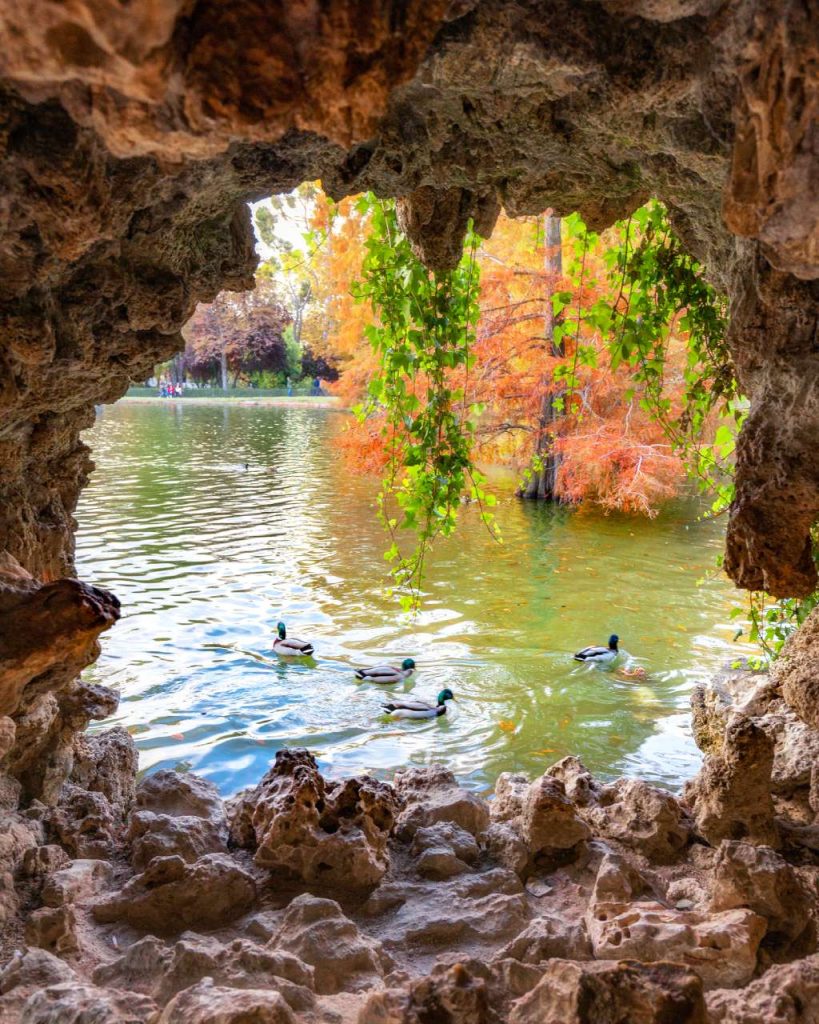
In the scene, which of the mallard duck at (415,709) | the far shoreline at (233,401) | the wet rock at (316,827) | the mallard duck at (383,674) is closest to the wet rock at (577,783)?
the wet rock at (316,827)

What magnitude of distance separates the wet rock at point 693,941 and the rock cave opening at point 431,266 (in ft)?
0.03

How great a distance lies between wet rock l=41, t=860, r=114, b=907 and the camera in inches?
113

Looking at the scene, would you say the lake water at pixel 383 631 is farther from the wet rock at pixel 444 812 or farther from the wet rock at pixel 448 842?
the wet rock at pixel 448 842

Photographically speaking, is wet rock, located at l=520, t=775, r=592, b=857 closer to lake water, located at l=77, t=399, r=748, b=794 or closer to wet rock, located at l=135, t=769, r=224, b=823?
wet rock, located at l=135, t=769, r=224, b=823

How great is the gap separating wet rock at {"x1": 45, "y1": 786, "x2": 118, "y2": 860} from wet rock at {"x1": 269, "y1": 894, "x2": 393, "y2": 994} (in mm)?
1053

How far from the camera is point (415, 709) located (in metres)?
7.73

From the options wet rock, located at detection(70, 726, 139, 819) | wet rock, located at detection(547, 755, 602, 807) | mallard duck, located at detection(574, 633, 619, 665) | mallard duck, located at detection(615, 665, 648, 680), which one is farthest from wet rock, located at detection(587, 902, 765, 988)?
mallard duck, located at detection(574, 633, 619, 665)

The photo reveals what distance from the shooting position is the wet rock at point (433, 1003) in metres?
2.04

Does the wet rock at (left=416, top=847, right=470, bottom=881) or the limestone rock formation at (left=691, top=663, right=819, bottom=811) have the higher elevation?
the limestone rock formation at (left=691, top=663, right=819, bottom=811)

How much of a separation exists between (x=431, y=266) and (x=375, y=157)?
0.92m

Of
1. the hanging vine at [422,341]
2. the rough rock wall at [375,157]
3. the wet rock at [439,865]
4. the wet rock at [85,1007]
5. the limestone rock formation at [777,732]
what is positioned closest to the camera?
the rough rock wall at [375,157]

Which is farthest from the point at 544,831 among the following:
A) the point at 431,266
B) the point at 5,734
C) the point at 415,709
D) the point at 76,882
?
the point at 415,709

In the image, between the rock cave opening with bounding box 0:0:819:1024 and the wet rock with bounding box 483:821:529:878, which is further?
the wet rock with bounding box 483:821:529:878

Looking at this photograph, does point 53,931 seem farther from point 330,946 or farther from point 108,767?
point 108,767
